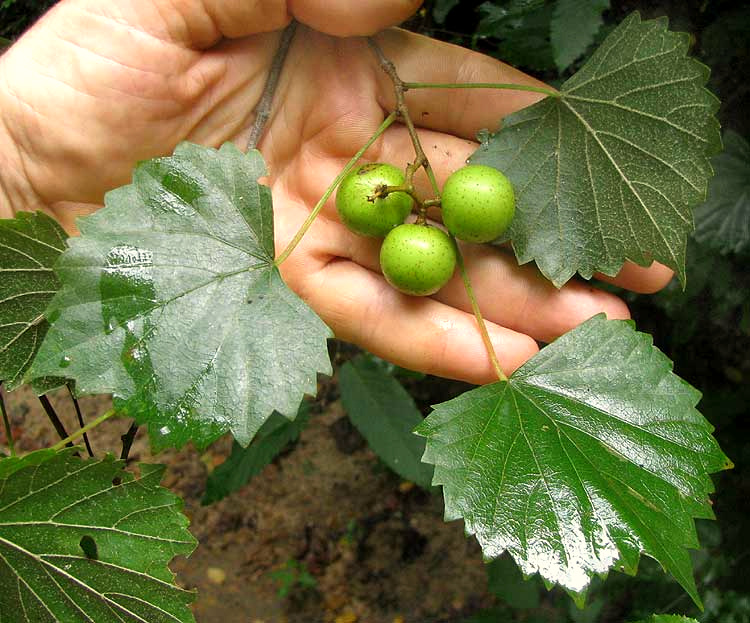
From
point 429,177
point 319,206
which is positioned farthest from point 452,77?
point 319,206

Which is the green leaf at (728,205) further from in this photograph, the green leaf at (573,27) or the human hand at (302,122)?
the green leaf at (573,27)

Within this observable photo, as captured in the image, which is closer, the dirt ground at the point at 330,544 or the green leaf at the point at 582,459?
the green leaf at the point at 582,459

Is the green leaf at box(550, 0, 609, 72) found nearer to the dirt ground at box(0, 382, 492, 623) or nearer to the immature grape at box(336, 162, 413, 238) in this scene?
the immature grape at box(336, 162, 413, 238)

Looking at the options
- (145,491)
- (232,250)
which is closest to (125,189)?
(232,250)

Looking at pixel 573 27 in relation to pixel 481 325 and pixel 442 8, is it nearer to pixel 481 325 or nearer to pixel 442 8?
pixel 442 8

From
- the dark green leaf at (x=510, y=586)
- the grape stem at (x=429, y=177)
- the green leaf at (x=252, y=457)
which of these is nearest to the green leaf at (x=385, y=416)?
the green leaf at (x=252, y=457)

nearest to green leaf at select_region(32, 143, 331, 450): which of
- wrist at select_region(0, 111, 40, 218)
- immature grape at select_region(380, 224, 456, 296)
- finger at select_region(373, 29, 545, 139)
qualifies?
immature grape at select_region(380, 224, 456, 296)

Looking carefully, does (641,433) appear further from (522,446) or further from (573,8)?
(573,8)
